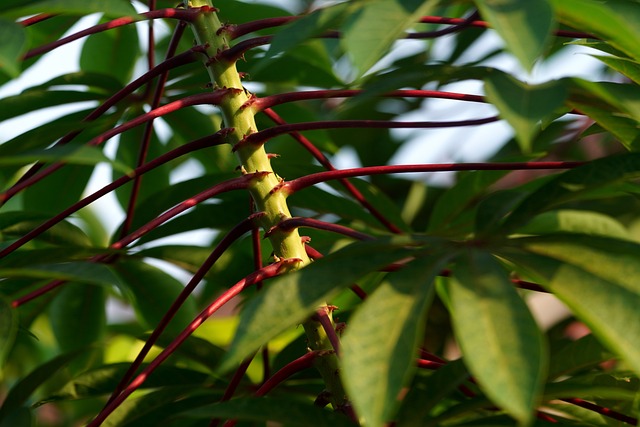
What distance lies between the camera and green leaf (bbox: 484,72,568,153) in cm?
44

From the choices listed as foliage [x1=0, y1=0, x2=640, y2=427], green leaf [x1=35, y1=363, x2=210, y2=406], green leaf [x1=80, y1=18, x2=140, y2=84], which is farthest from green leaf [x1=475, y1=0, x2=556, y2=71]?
green leaf [x1=80, y1=18, x2=140, y2=84]

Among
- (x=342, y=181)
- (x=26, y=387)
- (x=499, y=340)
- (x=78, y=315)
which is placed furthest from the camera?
(x=78, y=315)

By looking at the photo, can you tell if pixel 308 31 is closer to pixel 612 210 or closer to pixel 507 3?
pixel 507 3

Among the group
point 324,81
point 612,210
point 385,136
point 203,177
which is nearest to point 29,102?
point 203,177

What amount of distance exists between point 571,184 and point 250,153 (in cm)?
31

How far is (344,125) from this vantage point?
0.71 metres

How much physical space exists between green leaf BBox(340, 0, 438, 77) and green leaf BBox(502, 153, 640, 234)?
152 mm

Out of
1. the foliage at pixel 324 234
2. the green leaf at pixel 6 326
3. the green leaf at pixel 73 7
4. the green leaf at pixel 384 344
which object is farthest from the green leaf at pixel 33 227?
the green leaf at pixel 384 344

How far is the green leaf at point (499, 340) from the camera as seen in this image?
1.26 feet

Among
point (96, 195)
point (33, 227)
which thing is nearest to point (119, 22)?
point (96, 195)

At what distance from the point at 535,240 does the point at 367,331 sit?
0.49 ft

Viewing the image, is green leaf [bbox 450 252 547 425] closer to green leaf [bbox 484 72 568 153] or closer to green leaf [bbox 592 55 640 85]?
green leaf [bbox 484 72 568 153]

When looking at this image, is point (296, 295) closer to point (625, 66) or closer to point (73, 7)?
point (73, 7)

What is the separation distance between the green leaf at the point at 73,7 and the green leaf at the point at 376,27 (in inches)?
6.3
